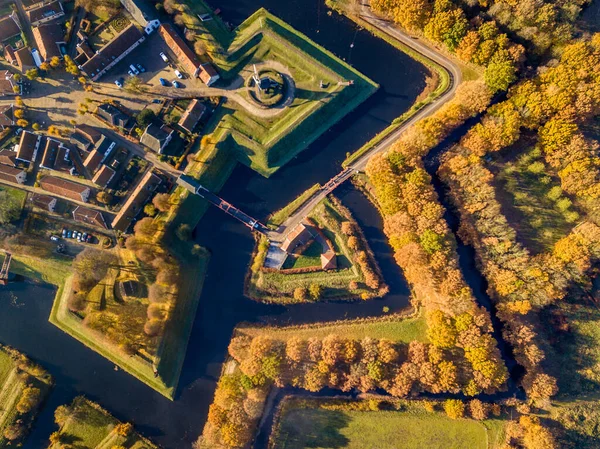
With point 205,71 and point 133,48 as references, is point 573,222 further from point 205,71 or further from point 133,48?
point 133,48

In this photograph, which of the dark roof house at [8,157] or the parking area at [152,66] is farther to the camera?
the parking area at [152,66]

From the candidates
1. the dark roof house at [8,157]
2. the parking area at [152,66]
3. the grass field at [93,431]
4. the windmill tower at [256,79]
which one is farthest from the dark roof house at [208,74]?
the grass field at [93,431]

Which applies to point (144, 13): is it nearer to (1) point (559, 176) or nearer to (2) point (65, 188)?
(2) point (65, 188)

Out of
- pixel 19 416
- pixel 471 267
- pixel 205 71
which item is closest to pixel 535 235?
pixel 471 267

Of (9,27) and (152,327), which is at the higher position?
(9,27)

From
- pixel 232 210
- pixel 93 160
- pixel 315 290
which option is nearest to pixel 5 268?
pixel 93 160

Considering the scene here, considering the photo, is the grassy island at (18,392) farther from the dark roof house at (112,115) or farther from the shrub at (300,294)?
the shrub at (300,294)

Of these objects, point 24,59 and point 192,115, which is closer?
point 192,115
